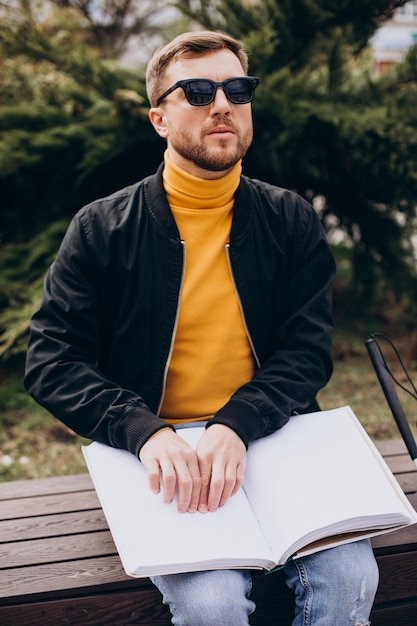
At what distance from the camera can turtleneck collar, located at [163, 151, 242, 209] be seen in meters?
2.16

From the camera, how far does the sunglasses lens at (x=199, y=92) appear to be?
6.76 feet

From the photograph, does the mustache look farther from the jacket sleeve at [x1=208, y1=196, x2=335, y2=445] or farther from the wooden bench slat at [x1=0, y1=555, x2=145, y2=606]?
the wooden bench slat at [x1=0, y1=555, x2=145, y2=606]

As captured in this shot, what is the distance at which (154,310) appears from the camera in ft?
7.05

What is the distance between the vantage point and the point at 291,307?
88.8 inches

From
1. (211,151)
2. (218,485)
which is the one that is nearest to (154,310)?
(211,151)

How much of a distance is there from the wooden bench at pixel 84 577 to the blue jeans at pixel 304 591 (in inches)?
5.3

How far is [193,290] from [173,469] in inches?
26.9

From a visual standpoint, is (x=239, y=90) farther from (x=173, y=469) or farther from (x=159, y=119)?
(x=173, y=469)

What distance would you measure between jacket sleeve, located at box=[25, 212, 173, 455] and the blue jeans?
406 millimetres

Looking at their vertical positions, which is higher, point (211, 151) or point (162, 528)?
point (211, 151)

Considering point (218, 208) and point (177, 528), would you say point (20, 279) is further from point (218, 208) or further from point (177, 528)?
point (177, 528)

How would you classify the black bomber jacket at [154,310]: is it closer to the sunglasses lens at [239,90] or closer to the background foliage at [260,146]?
the sunglasses lens at [239,90]

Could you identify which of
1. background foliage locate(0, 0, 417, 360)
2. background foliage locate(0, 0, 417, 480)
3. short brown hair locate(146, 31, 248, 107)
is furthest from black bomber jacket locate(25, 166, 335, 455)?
background foliage locate(0, 0, 417, 360)

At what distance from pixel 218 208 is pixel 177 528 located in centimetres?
109
